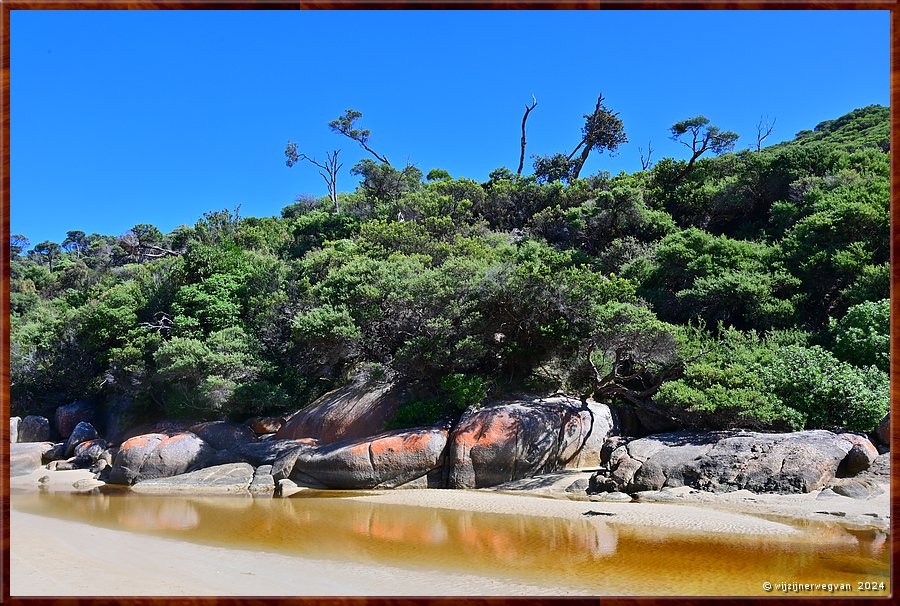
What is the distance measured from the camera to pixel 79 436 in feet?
64.1

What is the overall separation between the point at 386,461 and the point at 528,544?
17.6ft

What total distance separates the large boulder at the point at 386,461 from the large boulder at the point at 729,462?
3.58 m

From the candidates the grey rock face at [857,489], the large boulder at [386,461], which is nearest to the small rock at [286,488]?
the large boulder at [386,461]

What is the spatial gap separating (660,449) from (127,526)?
34.0 ft

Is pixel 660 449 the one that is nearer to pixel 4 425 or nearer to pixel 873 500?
pixel 873 500

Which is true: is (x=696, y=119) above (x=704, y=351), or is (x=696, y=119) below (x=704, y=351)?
above

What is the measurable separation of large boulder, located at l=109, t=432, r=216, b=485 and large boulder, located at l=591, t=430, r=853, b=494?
10121 mm

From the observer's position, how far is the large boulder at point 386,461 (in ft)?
44.8

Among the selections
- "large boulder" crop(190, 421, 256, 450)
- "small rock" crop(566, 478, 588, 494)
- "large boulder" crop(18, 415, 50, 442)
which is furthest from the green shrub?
"large boulder" crop(18, 415, 50, 442)

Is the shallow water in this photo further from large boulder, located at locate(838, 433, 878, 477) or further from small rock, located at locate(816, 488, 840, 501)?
large boulder, located at locate(838, 433, 878, 477)

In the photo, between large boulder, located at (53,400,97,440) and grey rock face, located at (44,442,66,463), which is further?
large boulder, located at (53,400,97,440)

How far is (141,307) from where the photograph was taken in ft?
73.5

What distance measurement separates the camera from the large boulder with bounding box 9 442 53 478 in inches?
707

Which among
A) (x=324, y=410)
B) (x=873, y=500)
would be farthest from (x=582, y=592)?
(x=324, y=410)
